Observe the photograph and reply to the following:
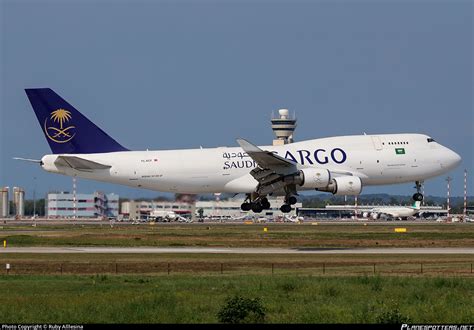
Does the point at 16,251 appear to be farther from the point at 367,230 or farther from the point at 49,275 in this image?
the point at 367,230

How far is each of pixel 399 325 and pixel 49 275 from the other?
21245 mm

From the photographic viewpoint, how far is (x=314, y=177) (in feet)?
235

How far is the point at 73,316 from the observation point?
30.7 metres

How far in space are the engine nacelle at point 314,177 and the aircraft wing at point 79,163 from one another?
1457cm

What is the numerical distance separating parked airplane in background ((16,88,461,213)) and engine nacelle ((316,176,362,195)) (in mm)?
183

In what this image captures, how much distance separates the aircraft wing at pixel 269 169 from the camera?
2800 inches

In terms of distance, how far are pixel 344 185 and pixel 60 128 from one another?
2216 cm

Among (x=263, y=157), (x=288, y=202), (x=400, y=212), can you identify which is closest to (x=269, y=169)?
(x=263, y=157)

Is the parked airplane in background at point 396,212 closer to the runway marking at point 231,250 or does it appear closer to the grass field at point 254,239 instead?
the grass field at point 254,239

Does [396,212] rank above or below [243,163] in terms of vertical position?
below

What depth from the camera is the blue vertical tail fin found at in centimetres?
7619

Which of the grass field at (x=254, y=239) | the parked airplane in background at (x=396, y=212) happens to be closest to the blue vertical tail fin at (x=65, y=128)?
the grass field at (x=254, y=239)

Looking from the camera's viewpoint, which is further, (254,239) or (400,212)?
(400,212)

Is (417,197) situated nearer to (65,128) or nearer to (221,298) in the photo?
(65,128)
